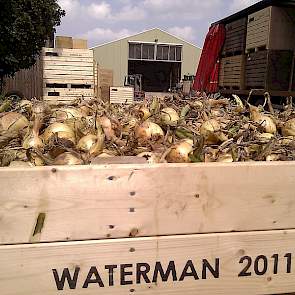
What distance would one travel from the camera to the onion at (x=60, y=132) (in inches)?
79.7

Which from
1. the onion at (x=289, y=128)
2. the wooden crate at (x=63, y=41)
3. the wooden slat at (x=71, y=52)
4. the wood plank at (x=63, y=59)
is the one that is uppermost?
the wooden crate at (x=63, y=41)

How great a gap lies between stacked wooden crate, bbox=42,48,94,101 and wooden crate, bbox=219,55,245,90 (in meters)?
3.49

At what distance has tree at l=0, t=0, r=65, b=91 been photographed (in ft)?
46.0

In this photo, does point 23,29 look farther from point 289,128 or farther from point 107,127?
point 289,128

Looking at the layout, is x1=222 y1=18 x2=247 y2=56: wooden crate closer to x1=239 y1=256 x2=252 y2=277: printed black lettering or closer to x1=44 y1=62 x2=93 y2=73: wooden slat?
x1=44 y1=62 x2=93 y2=73: wooden slat

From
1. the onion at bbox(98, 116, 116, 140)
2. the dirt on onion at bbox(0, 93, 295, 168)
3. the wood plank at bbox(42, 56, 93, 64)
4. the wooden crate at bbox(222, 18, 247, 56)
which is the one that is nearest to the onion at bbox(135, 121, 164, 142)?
the dirt on onion at bbox(0, 93, 295, 168)

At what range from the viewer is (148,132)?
217cm

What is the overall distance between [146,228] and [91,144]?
62cm

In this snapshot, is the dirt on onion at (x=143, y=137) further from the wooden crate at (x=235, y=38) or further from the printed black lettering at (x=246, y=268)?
the wooden crate at (x=235, y=38)

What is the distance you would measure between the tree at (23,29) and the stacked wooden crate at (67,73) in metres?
5.28

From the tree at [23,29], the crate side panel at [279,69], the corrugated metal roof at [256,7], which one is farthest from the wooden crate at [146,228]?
the tree at [23,29]

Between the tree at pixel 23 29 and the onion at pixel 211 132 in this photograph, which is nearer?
the onion at pixel 211 132

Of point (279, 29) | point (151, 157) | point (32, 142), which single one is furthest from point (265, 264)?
point (279, 29)

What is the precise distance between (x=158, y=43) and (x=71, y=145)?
39.6 meters
